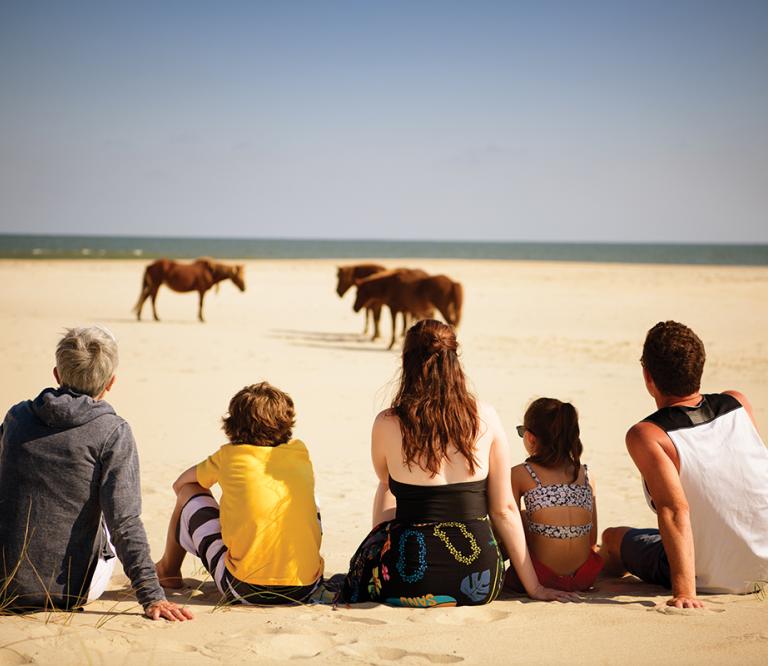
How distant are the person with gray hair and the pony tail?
6.19ft

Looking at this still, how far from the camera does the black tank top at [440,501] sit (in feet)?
12.1

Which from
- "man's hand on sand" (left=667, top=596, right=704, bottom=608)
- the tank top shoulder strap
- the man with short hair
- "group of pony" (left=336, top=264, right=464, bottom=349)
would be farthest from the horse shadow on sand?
"man's hand on sand" (left=667, top=596, right=704, bottom=608)

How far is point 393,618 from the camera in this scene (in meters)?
3.53

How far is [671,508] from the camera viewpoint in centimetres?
363

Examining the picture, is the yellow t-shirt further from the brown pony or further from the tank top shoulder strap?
the brown pony

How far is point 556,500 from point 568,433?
331 mm

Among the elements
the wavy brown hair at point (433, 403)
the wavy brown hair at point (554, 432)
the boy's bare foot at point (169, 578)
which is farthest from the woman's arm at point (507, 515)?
the boy's bare foot at point (169, 578)

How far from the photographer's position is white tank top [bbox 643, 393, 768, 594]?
3.74 metres

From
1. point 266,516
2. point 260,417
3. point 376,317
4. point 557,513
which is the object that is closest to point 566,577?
point 557,513

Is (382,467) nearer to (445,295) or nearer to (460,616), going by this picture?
(460,616)

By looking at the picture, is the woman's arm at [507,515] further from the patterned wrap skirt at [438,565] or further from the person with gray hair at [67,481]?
the person with gray hair at [67,481]

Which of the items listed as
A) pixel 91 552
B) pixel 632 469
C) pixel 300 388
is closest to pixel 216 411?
pixel 300 388

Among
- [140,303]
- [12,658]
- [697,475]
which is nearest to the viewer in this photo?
[12,658]

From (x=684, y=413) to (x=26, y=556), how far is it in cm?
289
